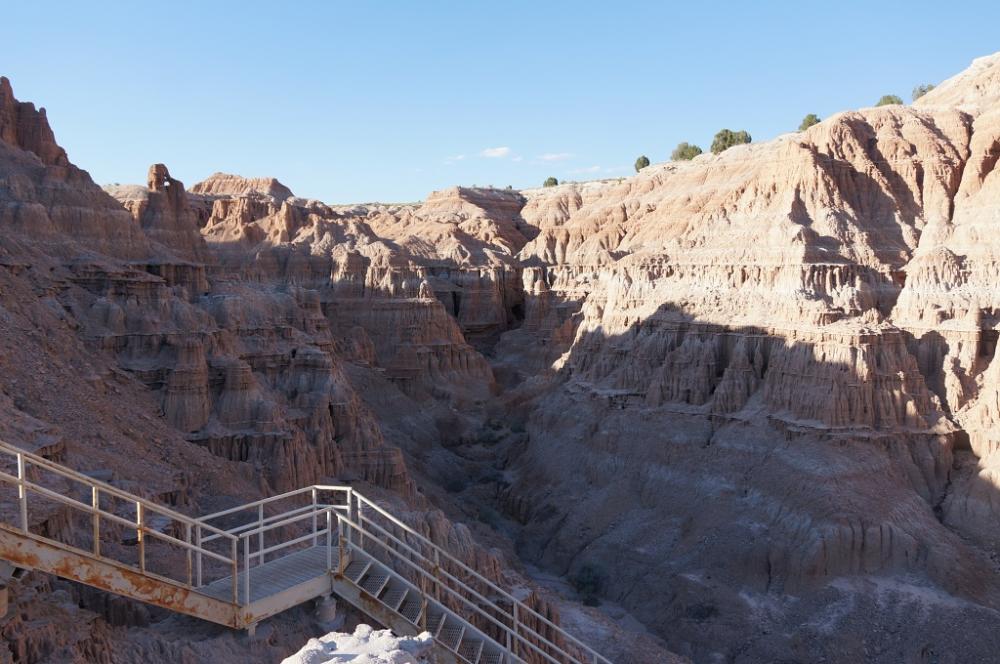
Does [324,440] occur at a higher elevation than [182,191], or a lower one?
lower

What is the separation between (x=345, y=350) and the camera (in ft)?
206

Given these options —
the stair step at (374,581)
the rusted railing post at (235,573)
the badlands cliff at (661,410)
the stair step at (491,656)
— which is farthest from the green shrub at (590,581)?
the rusted railing post at (235,573)

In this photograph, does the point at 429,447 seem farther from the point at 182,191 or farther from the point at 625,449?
the point at 182,191

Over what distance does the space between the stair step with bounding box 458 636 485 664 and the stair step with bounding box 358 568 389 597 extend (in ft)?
6.43

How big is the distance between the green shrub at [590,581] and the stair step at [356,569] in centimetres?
2291

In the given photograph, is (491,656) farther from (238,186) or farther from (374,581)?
(238,186)

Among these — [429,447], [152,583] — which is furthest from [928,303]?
[152,583]

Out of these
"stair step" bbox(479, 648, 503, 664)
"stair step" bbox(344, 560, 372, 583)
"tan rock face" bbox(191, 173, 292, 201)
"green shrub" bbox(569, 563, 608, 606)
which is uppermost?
"tan rock face" bbox(191, 173, 292, 201)

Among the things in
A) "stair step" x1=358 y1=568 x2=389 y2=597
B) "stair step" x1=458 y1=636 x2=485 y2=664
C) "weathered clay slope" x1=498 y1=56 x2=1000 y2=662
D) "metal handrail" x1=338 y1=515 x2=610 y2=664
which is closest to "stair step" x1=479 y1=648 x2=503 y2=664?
"stair step" x1=458 y1=636 x2=485 y2=664

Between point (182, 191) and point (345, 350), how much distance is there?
53.6 feet

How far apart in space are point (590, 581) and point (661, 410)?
11044mm

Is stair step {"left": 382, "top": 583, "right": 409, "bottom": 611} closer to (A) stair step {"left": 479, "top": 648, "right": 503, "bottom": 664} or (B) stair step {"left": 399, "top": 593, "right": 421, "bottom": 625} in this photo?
(B) stair step {"left": 399, "top": 593, "right": 421, "bottom": 625}

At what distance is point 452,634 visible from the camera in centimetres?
1488

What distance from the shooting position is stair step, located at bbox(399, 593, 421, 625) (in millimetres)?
14406
